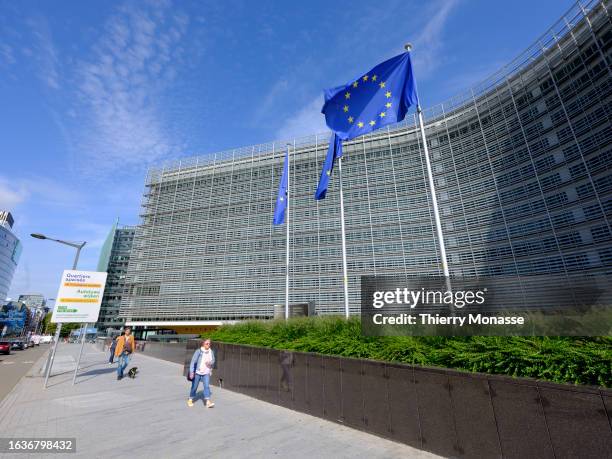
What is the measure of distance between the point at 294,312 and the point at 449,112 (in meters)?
37.7

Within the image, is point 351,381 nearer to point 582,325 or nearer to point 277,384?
point 277,384

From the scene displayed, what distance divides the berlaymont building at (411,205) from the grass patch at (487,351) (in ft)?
95.2

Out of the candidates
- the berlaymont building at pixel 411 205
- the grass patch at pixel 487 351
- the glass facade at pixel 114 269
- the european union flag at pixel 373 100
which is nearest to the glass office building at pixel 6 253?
the glass facade at pixel 114 269

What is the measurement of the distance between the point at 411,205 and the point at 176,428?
38.5 metres

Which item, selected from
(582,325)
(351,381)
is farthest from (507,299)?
(351,381)

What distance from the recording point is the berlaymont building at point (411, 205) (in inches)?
1141

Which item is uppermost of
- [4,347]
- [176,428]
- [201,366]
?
[201,366]

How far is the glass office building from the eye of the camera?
392 feet

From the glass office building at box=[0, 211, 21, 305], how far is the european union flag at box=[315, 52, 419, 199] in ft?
521

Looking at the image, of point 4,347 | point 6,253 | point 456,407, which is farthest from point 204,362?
point 6,253

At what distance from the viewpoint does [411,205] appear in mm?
40594

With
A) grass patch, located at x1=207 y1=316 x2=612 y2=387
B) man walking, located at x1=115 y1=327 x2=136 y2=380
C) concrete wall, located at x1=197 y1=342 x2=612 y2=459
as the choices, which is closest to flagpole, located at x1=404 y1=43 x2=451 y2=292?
grass patch, located at x1=207 y1=316 x2=612 y2=387

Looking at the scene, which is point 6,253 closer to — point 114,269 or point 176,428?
point 114,269

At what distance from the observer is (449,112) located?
1620 inches
